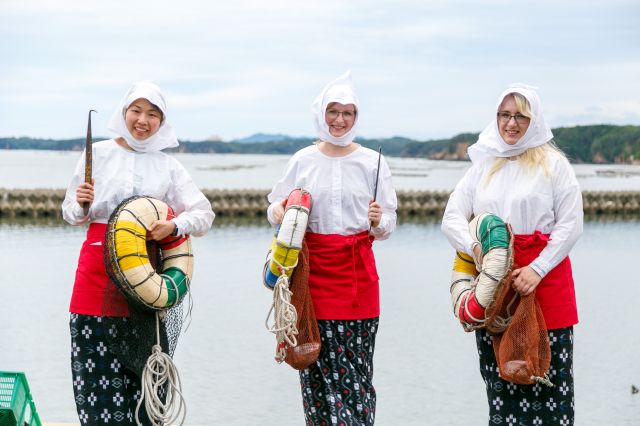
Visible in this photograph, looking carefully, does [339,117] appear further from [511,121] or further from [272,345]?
[272,345]

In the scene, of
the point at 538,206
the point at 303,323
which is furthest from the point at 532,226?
the point at 303,323

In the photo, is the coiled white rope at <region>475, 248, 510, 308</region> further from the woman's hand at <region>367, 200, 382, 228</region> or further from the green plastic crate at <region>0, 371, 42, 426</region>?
the green plastic crate at <region>0, 371, 42, 426</region>

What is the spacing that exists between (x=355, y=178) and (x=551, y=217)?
882 mm

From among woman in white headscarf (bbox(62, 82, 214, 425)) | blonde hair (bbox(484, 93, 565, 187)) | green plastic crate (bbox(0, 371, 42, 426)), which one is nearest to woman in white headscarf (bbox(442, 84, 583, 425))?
blonde hair (bbox(484, 93, 565, 187))

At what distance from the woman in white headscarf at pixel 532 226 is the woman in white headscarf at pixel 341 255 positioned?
0.41 metres

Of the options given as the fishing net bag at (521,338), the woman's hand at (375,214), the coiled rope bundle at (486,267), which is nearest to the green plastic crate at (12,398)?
the woman's hand at (375,214)

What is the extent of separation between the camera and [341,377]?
4.41 meters

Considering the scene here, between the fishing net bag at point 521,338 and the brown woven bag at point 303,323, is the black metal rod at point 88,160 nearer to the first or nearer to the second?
the brown woven bag at point 303,323

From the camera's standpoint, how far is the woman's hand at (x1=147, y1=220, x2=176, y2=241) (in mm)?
4160

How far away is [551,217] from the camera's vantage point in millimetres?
4168

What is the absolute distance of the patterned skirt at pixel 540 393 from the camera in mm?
4180

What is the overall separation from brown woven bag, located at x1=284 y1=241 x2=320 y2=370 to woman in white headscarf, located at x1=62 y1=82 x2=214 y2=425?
462 mm

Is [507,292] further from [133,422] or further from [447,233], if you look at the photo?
[133,422]

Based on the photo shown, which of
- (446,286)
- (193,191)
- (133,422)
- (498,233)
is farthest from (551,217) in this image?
(446,286)
